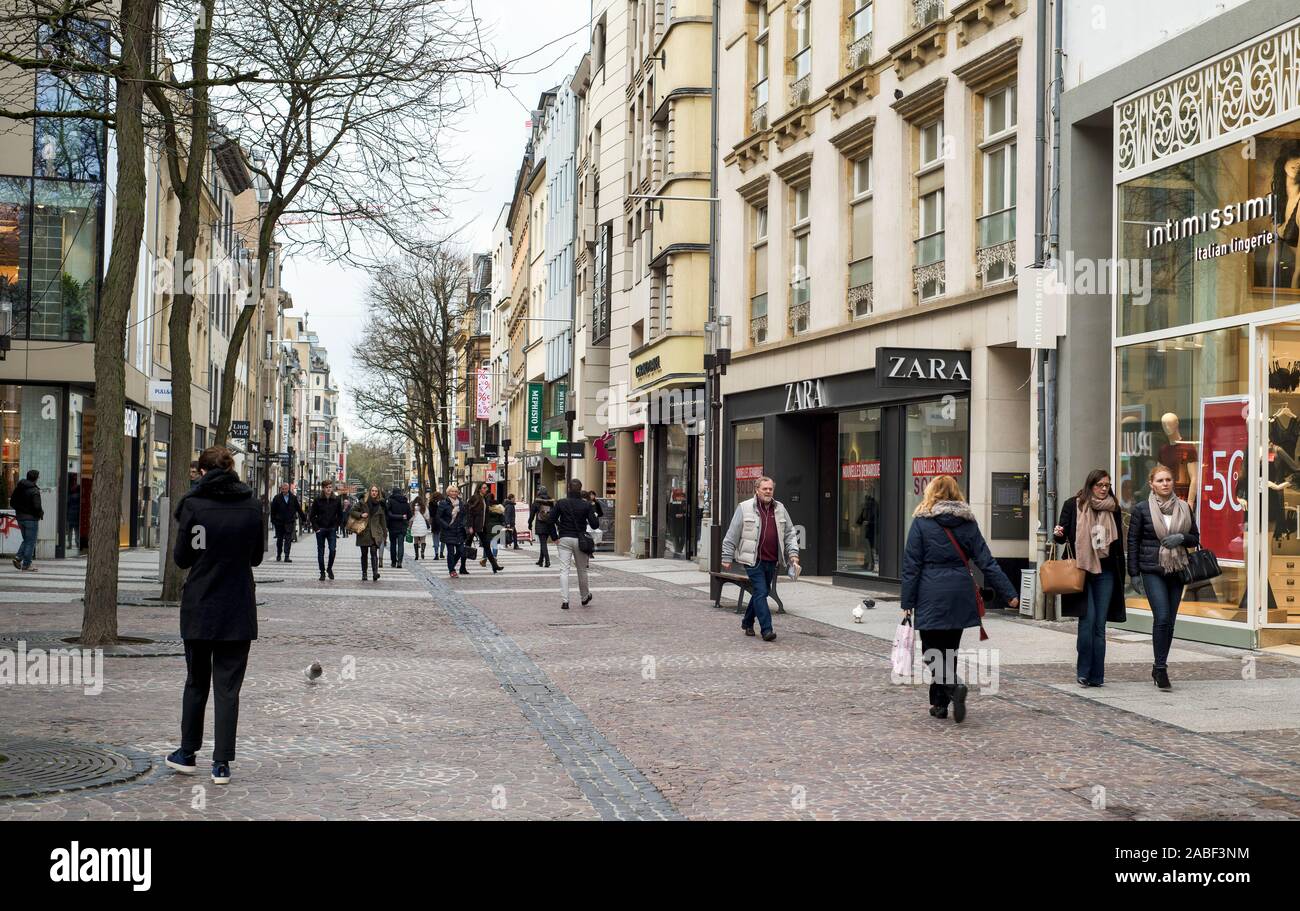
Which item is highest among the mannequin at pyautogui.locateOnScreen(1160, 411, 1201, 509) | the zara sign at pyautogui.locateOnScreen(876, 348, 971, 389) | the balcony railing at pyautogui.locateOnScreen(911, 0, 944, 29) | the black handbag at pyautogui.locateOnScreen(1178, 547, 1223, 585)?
the balcony railing at pyautogui.locateOnScreen(911, 0, 944, 29)

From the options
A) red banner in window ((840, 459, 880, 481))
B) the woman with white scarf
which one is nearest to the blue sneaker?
the woman with white scarf

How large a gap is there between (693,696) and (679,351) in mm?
23583

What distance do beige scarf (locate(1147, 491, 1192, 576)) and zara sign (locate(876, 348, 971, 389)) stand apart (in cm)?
856

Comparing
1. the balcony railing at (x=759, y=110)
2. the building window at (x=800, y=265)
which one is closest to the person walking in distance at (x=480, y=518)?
the building window at (x=800, y=265)

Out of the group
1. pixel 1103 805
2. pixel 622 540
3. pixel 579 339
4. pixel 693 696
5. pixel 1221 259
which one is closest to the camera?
pixel 1103 805

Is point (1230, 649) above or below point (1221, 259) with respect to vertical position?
below

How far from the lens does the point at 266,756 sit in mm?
8703

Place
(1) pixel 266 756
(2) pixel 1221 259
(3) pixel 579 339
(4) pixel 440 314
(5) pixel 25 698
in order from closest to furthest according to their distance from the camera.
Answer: (1) pixel 266 756 → (5) pixel 25 698 → (2) pixel 1221 259 → (3) pixel 579 339 → (4) pixel 440 314

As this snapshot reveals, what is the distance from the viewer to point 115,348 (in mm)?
14453

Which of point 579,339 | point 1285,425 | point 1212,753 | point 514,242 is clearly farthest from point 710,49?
point 514,242

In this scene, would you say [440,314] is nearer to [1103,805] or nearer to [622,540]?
[622,540]

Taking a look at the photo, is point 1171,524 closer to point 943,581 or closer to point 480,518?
point 943,581

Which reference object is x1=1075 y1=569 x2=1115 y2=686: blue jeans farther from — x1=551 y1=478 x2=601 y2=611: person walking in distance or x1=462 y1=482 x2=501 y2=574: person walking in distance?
x1=462 y1=482 x2=501 y2=574: person walking in distance

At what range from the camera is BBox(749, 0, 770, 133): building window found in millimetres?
29422
